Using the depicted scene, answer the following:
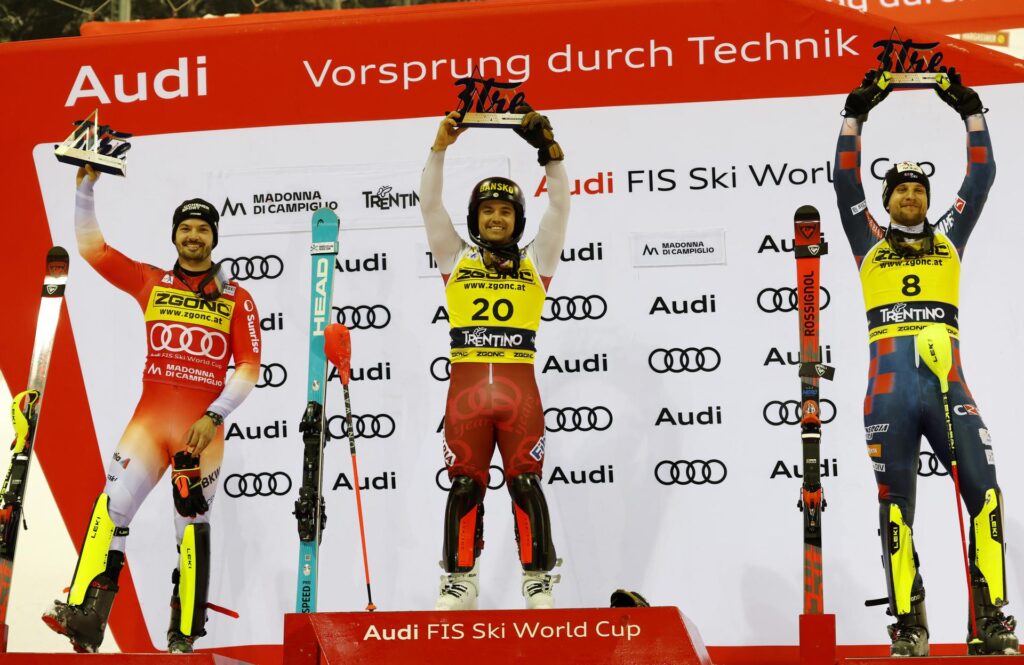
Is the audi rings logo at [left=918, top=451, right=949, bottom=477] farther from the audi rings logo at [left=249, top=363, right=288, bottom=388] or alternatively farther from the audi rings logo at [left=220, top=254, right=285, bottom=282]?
the audi rings logo at [left=220, top=254, right=285, bottom=282]

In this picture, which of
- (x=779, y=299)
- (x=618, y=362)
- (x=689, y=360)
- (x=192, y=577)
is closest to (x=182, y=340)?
(x=192, y=577)

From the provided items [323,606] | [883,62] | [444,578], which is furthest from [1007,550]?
[323,606]

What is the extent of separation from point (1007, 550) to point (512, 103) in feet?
8.22

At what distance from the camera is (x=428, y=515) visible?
18.5 ft

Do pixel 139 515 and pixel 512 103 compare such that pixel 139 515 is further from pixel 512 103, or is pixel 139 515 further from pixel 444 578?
pixel 512 103

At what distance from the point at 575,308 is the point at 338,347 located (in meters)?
1.24

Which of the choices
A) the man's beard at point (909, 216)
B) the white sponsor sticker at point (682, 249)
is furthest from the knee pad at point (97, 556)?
the man's beard at point (909, 216)

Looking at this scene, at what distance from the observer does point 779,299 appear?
18.5ft

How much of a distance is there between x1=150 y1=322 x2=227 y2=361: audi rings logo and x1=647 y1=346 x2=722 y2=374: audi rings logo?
5.79ft

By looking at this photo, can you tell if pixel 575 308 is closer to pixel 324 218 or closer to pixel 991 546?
pixel 324 218

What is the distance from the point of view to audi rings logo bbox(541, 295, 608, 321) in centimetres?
573

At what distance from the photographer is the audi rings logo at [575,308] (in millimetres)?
5727

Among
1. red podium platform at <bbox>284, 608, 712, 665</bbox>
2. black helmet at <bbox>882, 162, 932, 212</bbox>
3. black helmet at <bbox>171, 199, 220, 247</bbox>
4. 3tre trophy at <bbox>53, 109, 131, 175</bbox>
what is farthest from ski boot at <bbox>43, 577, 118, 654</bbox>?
black helmet at <bbox>882, 162, 932, 212</bbox>

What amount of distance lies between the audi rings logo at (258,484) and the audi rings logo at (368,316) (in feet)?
2.20
